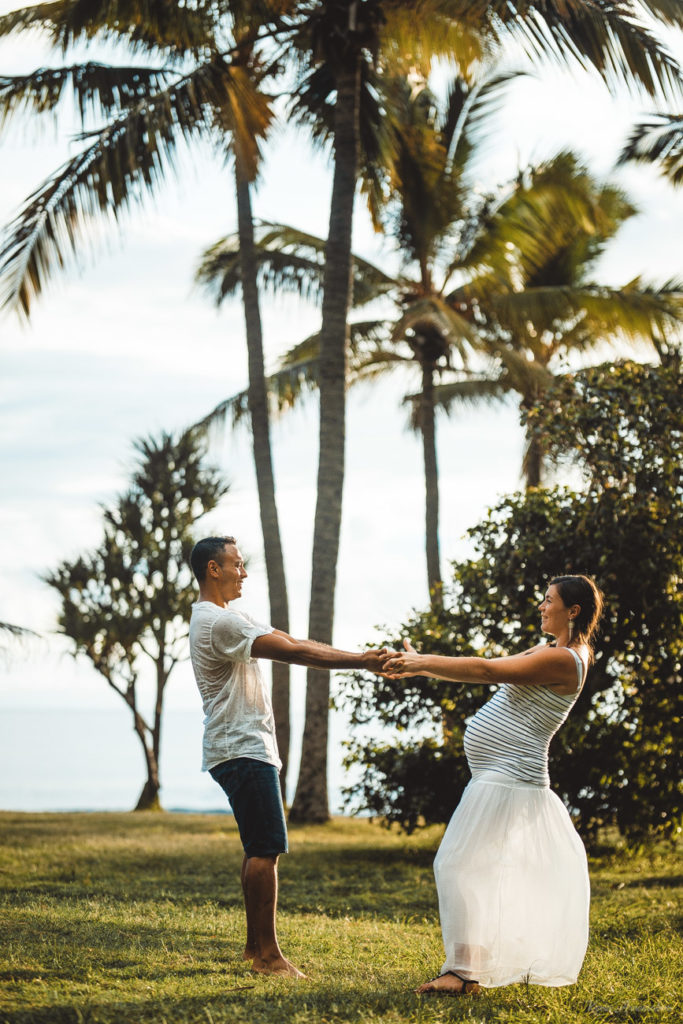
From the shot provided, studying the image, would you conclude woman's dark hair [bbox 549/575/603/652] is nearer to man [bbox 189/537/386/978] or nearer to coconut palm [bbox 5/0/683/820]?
man [bbox 189/537/386/978]

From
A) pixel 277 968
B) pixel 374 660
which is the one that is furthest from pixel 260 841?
pixel 374 660

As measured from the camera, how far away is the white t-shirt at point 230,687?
4.84m

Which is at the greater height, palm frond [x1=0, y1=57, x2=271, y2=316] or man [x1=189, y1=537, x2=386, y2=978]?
palm frond [x1=0, y1=57, x2=271, y2=316]

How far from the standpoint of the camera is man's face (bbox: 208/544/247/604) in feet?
16.8

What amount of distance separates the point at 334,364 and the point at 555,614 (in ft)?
30.6

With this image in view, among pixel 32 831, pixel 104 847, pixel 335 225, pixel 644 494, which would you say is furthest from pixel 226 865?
pixel 335 225

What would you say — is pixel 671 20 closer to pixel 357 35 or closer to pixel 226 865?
pixel 357 35

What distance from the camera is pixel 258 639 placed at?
4777mm

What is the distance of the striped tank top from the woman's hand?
404 mm

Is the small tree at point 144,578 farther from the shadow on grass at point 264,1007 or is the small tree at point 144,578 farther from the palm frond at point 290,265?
the shadow on grass at point 264,1007

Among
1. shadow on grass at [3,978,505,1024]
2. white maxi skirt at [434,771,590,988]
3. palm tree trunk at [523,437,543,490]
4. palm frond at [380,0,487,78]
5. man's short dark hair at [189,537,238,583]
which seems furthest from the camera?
palm tree trunk at [523,437,543,490]

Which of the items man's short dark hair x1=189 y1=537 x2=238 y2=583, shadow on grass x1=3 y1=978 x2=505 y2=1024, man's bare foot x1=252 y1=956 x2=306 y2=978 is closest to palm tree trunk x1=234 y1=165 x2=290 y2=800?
man's short dark hair x1=189 y1=537 x2=238 y2=583

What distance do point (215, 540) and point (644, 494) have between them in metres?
6.02

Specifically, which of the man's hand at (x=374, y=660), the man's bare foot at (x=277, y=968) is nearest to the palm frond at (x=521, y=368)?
the man's hand at (x=374, y=660)
